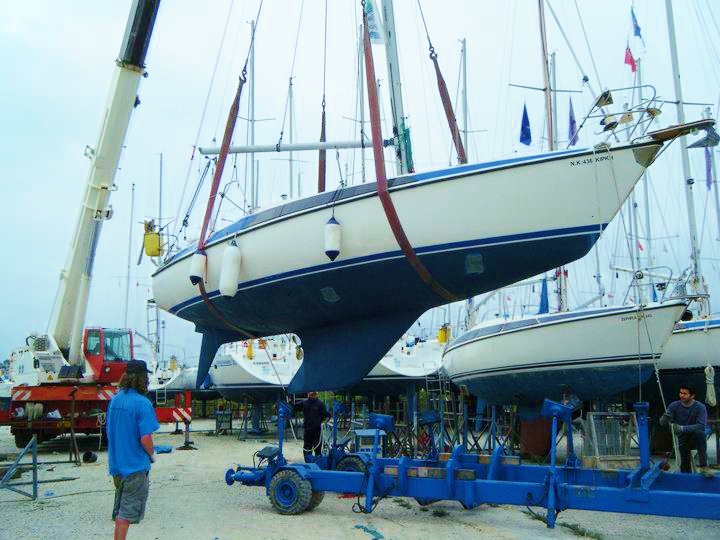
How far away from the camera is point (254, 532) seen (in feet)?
18.9

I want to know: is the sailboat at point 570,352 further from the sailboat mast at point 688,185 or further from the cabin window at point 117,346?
the cabin window at point 117,346

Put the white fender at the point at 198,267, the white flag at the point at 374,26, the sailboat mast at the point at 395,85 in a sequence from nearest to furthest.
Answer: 1. the white fender at the point at 198,267
2. the sailboat mast at the point at 395,85
3. the white flag at the point at 374,26

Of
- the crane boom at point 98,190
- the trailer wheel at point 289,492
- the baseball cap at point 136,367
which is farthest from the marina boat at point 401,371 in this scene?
the baseball cap at point 136,367

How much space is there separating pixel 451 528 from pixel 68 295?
8.58 metres

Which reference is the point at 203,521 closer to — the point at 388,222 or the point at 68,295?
the point at 388,222

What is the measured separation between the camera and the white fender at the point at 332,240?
20.2ft

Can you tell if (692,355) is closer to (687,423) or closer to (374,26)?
(687,423)

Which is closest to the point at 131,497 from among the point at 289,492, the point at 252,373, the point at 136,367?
the point at 136,367

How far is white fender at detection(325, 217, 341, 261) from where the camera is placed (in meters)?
6.16

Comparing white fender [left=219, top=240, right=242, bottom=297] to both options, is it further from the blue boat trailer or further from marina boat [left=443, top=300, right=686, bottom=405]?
marina boat [left=443, top=300, right=686, bottom=405]

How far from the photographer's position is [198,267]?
7551mm

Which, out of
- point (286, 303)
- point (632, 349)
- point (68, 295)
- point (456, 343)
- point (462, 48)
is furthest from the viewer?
point (462, 48)

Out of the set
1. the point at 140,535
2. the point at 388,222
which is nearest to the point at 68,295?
the point at 140,535

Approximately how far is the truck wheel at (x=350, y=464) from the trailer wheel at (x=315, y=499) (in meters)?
0.74
